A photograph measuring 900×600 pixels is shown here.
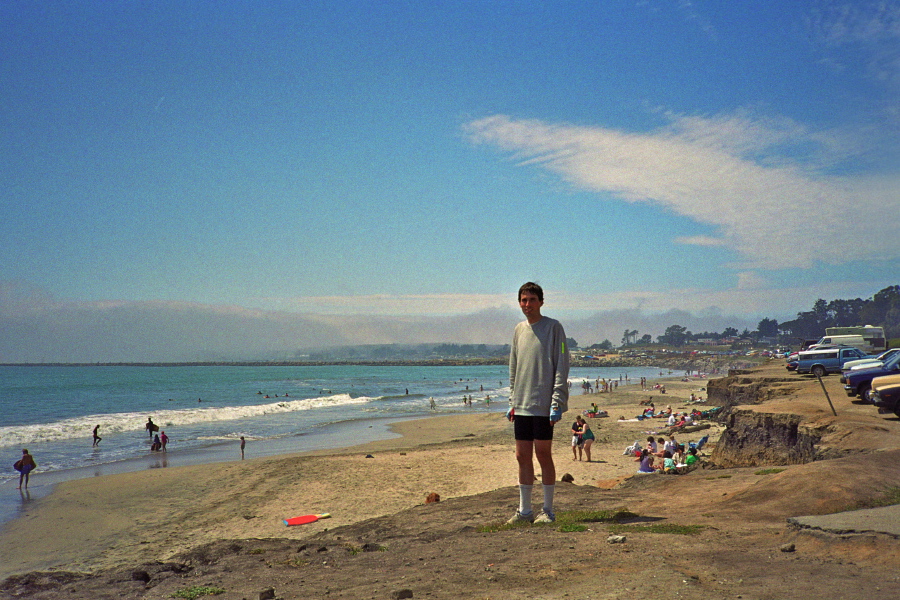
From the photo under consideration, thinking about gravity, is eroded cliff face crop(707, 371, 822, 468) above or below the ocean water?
above

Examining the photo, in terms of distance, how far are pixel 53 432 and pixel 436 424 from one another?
23.1 m

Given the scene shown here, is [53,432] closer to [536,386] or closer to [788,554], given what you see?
[536,386]

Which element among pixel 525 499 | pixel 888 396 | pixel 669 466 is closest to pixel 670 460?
pixel 669 466

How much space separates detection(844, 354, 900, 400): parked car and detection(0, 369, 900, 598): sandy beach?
0.53 metres

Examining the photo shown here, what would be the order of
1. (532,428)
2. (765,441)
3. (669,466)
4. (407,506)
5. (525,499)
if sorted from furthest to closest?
(669,466) < (407,506) < (765,441) < (525,499) < (532,428)

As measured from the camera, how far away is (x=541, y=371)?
21.3ft

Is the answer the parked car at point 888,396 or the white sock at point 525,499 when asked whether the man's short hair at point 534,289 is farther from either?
the parked car at point 888,396

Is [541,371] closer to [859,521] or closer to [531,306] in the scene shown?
[531,306]

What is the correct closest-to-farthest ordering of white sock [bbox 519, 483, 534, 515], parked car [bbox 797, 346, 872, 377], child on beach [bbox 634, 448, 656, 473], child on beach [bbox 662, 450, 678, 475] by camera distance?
white sock [bbox 519, 483, 534, 515] → child on beach [bbox 662, 450, 678, 475] → child on beach [bbox 634, 448, 656, 473] → parked car [bbox 797, 346, 872, 377]

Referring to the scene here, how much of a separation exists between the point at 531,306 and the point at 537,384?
90 cm

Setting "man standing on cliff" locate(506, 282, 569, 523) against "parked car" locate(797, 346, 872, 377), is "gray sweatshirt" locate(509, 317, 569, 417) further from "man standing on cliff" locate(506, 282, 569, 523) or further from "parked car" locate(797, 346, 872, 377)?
"parked car" locate(797, 346, 872, 377)

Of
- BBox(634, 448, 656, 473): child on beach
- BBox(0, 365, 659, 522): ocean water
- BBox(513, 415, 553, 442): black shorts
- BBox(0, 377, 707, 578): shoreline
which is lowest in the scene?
BBox(0, 365, 659, 522): ocean water

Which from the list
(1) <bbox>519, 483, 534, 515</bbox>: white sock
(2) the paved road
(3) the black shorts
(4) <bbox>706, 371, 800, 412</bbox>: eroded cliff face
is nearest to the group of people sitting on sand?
(1) <bbox>519, 483, 534, 515</bbox>: white sock

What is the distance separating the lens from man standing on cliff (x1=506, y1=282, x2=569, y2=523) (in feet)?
21.2
